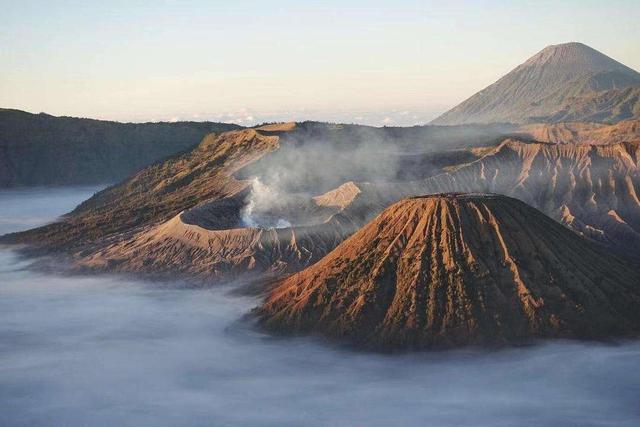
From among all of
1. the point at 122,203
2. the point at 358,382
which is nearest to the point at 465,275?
the point at 358,382

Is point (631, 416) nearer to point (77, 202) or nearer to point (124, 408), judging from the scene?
point (124, 408)

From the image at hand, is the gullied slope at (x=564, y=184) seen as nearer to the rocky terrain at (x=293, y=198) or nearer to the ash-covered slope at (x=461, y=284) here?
the rocky terrain at (x=293, y=198)

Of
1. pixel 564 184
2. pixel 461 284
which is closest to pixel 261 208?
pixel 564 184

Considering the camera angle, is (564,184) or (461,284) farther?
(564,184)

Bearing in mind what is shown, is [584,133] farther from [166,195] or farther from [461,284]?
[461,284]

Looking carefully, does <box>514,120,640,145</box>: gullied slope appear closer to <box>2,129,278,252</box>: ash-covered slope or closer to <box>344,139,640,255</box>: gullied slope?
<box>344,139,640,255</box>: gullied slope

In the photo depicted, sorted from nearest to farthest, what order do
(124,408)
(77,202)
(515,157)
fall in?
(124,408) → (515,157) → (77,202)

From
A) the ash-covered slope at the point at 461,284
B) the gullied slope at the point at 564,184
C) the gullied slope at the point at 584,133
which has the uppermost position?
the gullied slope at the point at 584,133

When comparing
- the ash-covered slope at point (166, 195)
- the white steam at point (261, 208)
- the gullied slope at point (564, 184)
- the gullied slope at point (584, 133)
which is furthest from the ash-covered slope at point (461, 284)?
the gullied slope at point (584, 133)
